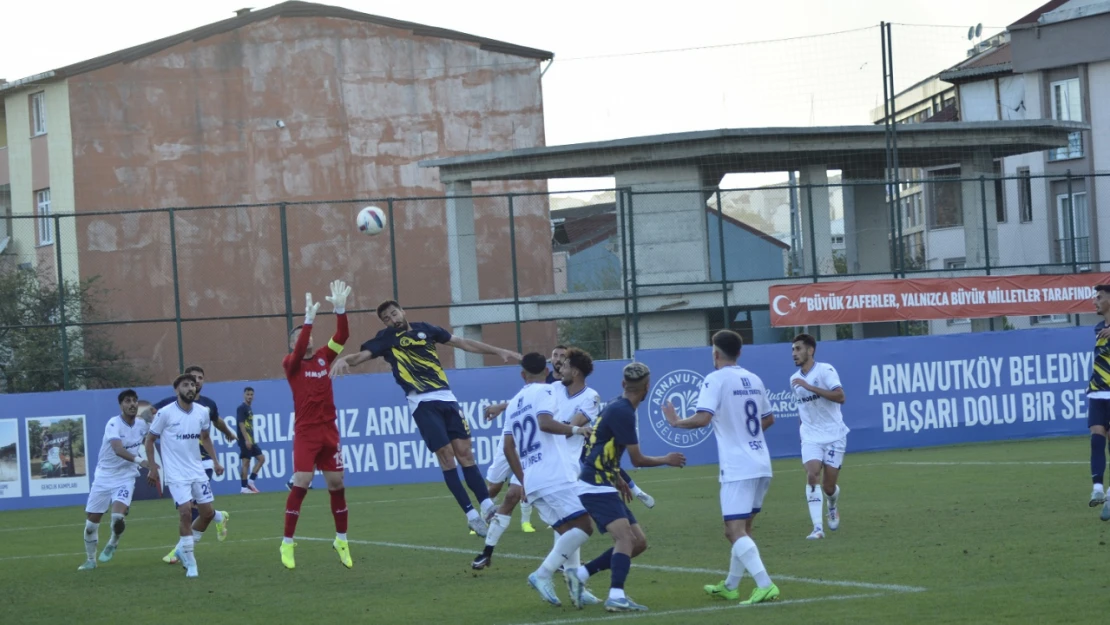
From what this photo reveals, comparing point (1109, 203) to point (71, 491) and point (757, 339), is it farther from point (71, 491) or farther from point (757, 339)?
point (71, 491)

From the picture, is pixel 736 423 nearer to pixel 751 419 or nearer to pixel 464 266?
pixel 751 419

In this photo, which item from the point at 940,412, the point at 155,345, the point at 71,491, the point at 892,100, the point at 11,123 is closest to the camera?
the point at 71,491

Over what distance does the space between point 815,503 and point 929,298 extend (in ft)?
52.7

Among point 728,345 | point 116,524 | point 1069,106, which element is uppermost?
point 1069,106

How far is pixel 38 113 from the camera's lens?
45594 millimetres

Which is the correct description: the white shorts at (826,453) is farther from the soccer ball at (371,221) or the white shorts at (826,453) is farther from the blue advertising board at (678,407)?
the blue advertising board at (678,407)

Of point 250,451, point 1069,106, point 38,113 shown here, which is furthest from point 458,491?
point 1069,106

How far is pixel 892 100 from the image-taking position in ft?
106

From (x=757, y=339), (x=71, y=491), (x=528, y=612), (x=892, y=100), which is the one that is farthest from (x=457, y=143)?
(x=528, y=612)

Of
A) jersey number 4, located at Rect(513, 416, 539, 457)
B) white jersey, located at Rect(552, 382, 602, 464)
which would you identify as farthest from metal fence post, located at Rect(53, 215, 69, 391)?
jersey number 4, located at Rect(513, 416, 539, 457)

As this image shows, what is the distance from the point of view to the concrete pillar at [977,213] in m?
33.4

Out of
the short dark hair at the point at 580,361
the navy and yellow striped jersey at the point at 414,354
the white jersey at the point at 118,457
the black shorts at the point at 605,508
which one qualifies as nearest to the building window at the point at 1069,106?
the navy and yellow striped jersey at the point at 414,354

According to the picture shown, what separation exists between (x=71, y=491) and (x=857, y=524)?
14.8 m

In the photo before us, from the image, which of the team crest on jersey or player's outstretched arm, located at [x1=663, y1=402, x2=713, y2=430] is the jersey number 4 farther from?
the team crest on jersey
